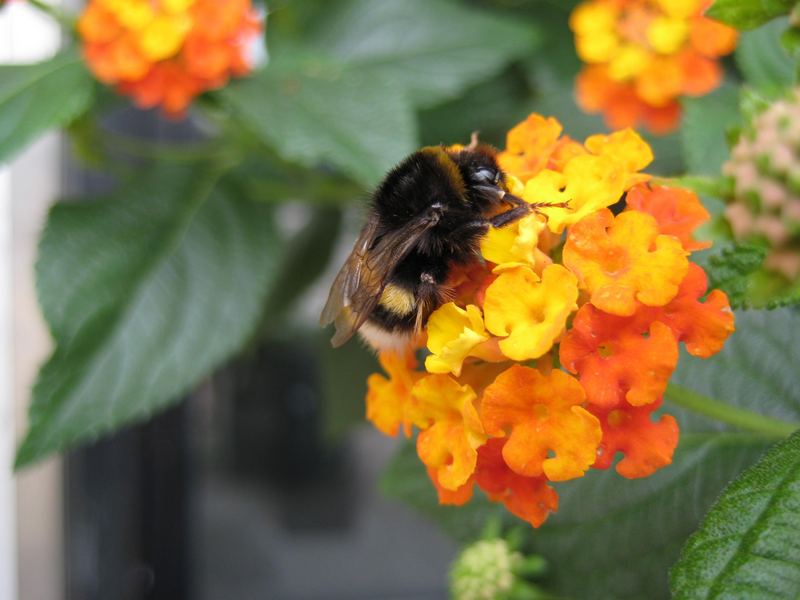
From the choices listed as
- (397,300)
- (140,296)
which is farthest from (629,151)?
(140,296)

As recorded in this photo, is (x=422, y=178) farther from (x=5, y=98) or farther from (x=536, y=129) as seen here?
(x=5, y=98)

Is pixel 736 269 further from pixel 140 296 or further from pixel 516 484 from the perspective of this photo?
pixel 140 296

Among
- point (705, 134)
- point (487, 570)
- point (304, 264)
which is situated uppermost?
point (705, 134)

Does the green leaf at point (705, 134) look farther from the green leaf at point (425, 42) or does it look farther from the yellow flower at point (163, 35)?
the yellow flower at point (163, 35)

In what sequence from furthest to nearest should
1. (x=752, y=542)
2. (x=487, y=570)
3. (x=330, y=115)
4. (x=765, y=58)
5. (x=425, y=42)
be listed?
(x=425, y=42)
(x=330, y=115)
(x=765, y=58)
(x=487, y=570)
(x=752, y=542)

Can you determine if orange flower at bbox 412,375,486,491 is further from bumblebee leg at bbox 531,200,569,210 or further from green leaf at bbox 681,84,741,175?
green leaf at bbox 681,84,741,175

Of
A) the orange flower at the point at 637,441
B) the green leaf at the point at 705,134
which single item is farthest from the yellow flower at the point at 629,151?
the green leaf at the point at 705,134
